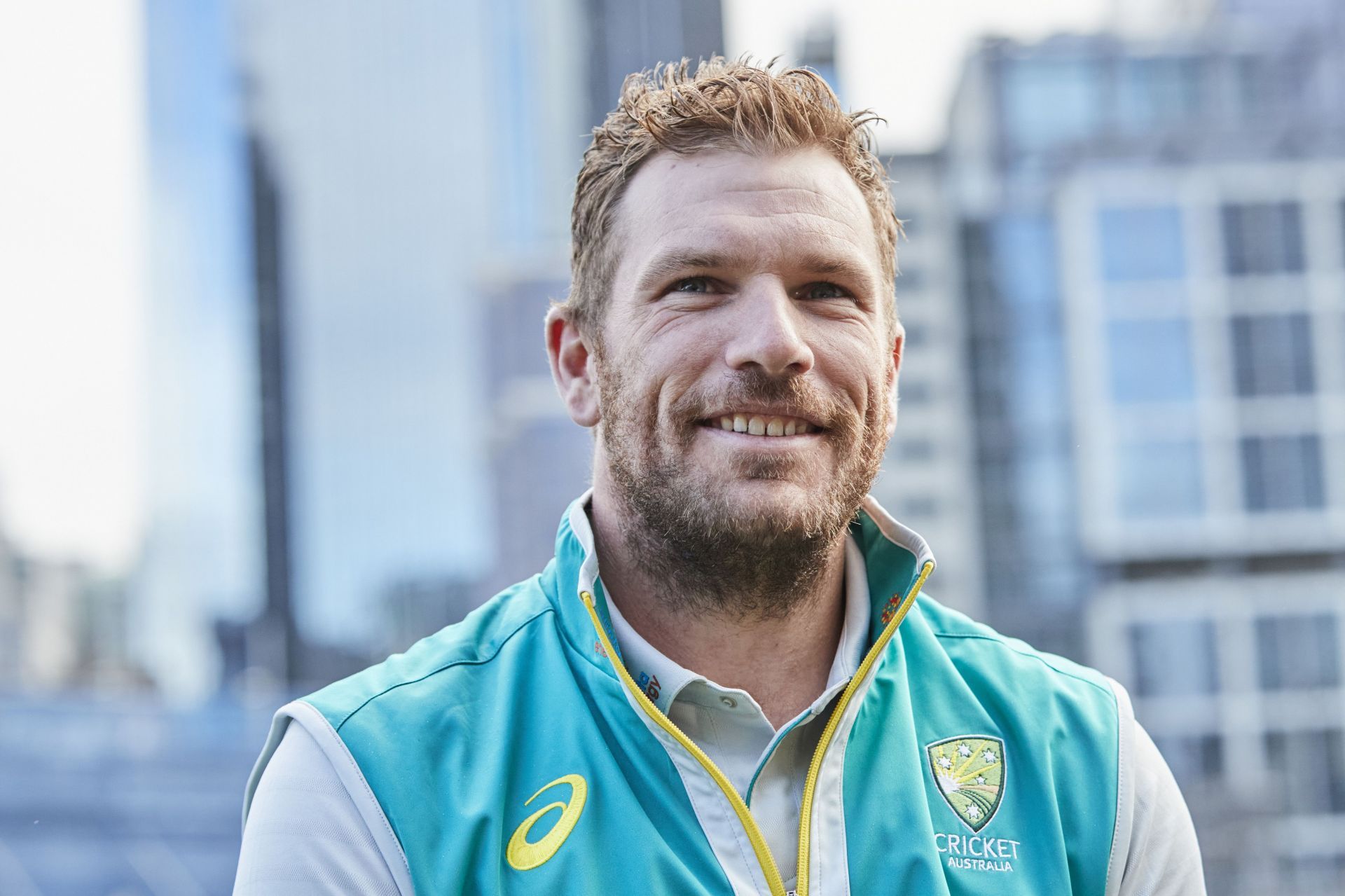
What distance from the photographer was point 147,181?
59.3 m

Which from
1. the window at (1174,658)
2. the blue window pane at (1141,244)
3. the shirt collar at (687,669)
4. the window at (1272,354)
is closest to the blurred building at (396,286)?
the blue window pane at (1141,244)

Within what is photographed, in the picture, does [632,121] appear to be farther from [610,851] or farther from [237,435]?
[237,435]

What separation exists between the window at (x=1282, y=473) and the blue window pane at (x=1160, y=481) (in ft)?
4.23

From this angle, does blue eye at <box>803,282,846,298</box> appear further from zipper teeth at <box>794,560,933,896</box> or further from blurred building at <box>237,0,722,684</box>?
blurred building at <box>237,0,722,684</box>

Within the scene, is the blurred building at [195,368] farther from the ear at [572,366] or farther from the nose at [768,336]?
the nose at [768,336]

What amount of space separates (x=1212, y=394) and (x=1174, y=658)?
22.6ft

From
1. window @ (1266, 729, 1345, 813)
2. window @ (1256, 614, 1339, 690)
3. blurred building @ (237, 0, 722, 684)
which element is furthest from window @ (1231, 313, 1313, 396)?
blurred building @ (237, 0, 722, 684)

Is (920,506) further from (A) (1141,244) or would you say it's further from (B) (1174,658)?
(A) (1141,244)

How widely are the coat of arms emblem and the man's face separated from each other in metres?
0.27

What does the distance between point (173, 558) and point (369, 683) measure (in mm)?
58419

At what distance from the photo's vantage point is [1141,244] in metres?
35.7

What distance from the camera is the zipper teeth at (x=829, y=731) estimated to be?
134 cm

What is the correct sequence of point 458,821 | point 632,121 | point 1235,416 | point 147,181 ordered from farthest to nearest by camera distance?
point 147,181, point 1235,416, point 632,121, point 458,821

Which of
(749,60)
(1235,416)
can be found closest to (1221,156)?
(1235,416)
